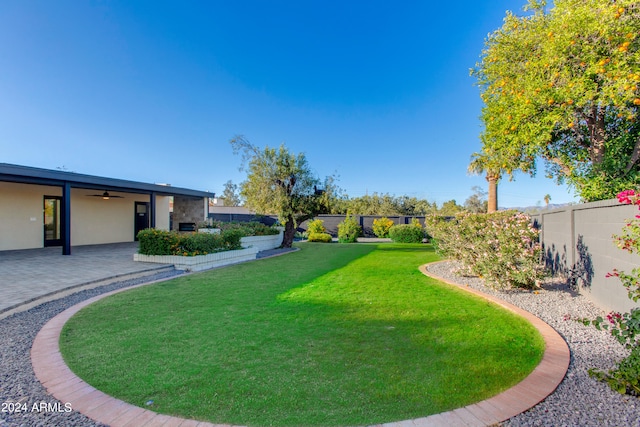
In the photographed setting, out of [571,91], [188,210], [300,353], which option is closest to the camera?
[300,353]

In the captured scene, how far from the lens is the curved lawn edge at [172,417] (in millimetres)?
2078

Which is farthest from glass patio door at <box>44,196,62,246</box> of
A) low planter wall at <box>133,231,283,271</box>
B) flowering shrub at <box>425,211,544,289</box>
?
flowering shrub at <box>425,211,544,289</box>

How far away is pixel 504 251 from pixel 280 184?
31.7 ft

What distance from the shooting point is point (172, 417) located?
6.95ft

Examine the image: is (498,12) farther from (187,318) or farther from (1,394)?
(1,394)

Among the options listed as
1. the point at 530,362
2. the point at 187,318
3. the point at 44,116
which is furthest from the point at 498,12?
the point at 44,116

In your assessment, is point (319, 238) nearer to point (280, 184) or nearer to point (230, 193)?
point (280, 184)

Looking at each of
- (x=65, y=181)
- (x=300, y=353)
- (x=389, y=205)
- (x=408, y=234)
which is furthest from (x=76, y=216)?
(x=389, y=205)

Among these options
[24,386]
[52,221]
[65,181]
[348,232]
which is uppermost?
[65,181]

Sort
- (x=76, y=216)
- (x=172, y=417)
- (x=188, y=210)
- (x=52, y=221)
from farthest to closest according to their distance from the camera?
(x=188, y=210), (x=76, y=216), (x=52, y=221), (x=172, y=417)

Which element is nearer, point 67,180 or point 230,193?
point 67,180

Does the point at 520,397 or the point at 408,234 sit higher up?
the point at 408,234

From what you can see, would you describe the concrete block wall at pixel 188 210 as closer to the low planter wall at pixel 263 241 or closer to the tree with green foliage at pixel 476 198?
the low planter wall at pixel 263 241

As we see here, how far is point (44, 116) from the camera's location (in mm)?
13555
